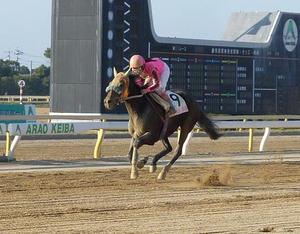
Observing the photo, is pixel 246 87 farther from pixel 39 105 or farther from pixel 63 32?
pixel 39 105

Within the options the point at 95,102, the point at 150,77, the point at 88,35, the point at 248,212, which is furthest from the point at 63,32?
the point at 248,212

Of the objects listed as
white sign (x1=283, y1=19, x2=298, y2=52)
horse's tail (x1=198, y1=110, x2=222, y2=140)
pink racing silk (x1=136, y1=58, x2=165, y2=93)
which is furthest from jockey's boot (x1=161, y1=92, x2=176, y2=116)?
white sign (x1=283, y1=19, x2=298, y2=52)

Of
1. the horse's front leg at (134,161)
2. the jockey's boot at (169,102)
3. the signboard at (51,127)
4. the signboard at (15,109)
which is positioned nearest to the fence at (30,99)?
the signboard at (15,109)

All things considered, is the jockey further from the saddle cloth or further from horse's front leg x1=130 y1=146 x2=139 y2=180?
horse's front leg x1=130 y1=146 x2=139 y2=180

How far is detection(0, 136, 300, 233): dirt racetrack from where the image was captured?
8.45m

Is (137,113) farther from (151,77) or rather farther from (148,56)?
(148,56)

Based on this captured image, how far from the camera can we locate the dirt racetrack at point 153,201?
27.7 ft

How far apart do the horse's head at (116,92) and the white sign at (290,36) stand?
2565 centimetres

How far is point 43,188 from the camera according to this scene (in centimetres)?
1197

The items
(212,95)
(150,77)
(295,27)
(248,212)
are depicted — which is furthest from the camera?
(295,27)

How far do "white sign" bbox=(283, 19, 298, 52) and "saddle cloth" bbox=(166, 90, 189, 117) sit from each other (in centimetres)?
2432

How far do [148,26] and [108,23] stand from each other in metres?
1.76

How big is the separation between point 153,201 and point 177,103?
3.43 meters

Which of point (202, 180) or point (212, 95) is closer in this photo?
point (202, 180)
